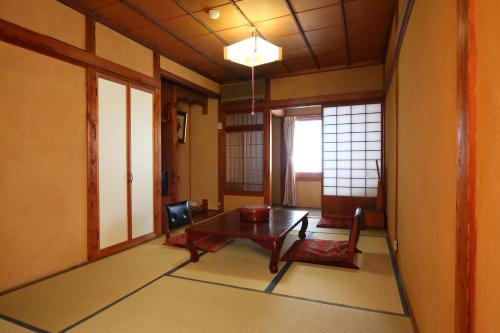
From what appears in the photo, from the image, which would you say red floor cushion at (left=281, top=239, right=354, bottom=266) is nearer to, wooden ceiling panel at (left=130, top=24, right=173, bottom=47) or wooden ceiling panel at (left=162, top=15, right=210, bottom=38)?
wooden ceiling panel at (left=162, top=15, right=210, bottom=38)

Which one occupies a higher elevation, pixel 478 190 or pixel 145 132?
pixel 145 132

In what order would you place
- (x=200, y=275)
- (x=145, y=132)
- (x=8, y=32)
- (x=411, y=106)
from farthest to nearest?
(x=145, y=132) < (x=200, y=275) < (x=8, y=32) < (x=411, y=106)

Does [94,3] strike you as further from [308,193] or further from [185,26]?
[308,193]

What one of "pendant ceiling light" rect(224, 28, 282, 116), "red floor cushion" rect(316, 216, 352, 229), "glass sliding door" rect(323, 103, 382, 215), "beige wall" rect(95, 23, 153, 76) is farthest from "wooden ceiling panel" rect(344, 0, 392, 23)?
"red floor cushion" rect(316, 216, 352, 229)

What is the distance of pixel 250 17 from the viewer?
348cm

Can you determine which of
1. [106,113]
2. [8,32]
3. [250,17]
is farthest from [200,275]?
[250,17]

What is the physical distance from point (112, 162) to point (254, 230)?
1.96m

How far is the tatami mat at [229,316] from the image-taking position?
1.93 m

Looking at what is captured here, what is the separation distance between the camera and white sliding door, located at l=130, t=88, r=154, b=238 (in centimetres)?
391

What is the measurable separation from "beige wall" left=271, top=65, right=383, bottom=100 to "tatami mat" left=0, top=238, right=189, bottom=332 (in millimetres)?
3707

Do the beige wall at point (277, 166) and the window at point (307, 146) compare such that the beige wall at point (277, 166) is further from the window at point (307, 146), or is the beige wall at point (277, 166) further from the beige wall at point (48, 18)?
the beige wall at point (48, 18)

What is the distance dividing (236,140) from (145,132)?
8.38 ft

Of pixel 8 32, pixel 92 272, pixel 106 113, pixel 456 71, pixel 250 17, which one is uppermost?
pixel 250 17

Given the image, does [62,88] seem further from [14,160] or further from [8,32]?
[14,160]
